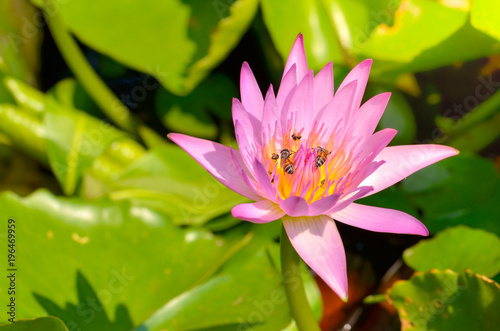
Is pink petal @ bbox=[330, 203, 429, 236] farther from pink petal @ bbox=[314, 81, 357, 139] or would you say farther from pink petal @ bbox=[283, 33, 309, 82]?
pink petal @ bbox=[283, 33, 309, 82]

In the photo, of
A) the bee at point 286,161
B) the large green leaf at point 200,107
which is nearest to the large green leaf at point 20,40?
the large green leaf at point 200,107

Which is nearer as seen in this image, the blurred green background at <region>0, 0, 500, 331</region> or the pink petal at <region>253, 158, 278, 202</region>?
the pink petal at <region>253, 158, 278, 202</region>

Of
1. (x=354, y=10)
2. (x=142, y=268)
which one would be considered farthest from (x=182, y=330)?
(x=354, y=10)

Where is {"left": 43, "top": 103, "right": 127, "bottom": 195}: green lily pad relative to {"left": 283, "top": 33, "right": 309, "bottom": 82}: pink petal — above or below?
below

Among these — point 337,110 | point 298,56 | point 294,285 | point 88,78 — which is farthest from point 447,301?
point 88,78

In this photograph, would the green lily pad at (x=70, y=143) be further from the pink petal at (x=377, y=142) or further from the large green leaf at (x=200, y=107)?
the pink petal at (x=377, y=142)

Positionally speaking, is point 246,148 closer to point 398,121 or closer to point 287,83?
point 287,83

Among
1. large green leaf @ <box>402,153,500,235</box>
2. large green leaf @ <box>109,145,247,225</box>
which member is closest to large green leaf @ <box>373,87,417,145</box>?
large green leaf @ <box>402,153,500,235</box>
